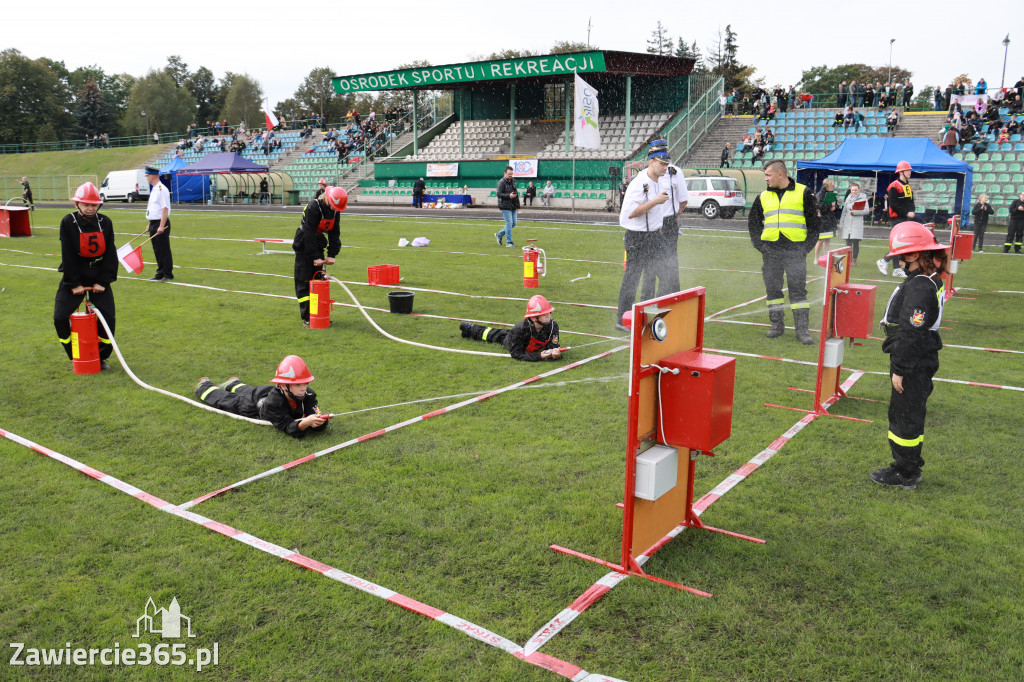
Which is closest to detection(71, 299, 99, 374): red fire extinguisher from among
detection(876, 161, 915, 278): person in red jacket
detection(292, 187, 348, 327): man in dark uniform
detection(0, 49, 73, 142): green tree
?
detection(292, 187, 348, 327): man in dark uniform

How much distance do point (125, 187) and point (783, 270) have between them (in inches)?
1958

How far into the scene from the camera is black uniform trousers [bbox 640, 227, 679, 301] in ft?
29.8

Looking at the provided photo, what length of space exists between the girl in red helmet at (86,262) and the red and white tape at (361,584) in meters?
3.07

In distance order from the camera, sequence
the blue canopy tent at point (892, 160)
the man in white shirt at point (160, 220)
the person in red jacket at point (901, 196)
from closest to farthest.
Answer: the person in red jacket at point (901, 196) → the man in white shirt at point (160, 220) → the blue canopy tent at point (892, 160)

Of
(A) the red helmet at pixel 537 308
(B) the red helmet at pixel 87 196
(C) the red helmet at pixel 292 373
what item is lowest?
(C) the red helmet at pixel 292 373

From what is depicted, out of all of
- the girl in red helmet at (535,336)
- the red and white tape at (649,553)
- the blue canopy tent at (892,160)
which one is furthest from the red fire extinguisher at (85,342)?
the blue canopy tent at (892,160)

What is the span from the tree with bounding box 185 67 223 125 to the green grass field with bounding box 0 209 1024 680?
119941mm

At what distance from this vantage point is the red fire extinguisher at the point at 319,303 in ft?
33.7

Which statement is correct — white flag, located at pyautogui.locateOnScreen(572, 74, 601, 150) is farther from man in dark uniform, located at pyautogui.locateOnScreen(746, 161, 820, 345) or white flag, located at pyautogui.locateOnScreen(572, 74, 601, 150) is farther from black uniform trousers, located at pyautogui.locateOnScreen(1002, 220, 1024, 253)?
man in dark uniform, located at pyautogui.locateOnScreen(746, 161, 820, 345)

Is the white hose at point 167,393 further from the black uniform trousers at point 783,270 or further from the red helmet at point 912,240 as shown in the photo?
the black uniform trousers at point 783,270


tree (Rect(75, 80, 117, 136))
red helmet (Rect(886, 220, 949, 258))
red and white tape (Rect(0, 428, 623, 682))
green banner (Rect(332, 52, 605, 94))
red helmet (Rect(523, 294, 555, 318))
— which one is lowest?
red and white tape (Rect(0, 428, 623, 682))

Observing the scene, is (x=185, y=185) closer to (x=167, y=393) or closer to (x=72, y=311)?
(x=72, y=311)

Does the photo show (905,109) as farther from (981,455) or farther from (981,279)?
(981,455)

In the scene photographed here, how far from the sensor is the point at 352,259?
18531 mm
